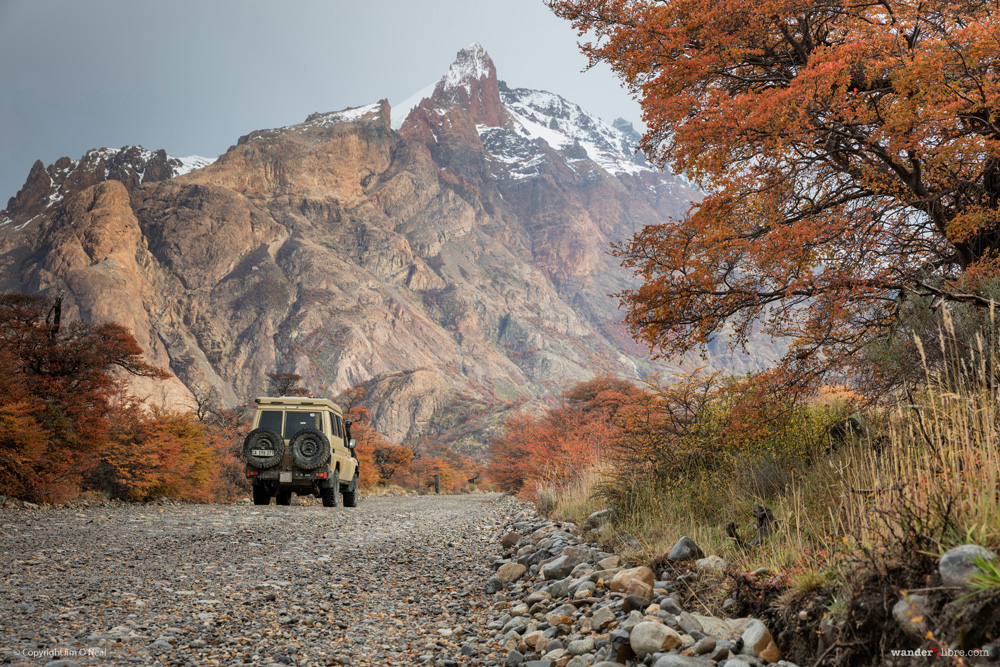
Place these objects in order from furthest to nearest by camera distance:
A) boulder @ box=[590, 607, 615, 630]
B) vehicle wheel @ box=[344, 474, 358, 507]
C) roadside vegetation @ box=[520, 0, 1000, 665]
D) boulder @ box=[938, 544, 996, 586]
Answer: vehicle wheel @ box=[344, 474, 358, 507] → roadside vegetation @ box=[520, 0, 1000, 665] → boulder @ box=[590, 607, 615, 630] → boulder @ box=[938, 544, 996, 586]

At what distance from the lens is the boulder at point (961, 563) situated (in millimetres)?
2287

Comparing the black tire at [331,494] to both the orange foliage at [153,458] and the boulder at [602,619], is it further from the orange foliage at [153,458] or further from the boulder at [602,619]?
the boulder at [602,619]

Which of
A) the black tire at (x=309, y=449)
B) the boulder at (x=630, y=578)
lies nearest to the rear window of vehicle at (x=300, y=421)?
the black tire at (x=309, y=449)

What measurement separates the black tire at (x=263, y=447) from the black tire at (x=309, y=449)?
27cm

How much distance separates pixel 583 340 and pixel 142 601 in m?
147

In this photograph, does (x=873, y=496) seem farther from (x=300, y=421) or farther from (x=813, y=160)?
(x=300, y=421)

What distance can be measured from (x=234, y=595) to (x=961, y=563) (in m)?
5.13

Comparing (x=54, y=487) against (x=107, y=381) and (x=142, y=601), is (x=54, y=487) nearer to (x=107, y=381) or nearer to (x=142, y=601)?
(x=107, y=381)

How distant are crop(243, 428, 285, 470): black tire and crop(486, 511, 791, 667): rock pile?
311 inches

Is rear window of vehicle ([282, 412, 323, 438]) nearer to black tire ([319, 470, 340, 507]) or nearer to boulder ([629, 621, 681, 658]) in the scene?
→ black tire ([319, 470, 340, 507])

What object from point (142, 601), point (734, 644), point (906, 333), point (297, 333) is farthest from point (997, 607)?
point (297, 333)

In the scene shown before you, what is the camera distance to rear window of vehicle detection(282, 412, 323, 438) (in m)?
13.2

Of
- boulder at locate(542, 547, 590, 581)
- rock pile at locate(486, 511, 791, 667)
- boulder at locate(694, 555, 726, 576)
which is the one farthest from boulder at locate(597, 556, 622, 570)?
boulder at locate(694, 555, 726, 576)

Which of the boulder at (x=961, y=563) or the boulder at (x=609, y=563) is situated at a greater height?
the boulder at (x=961, y=563)
